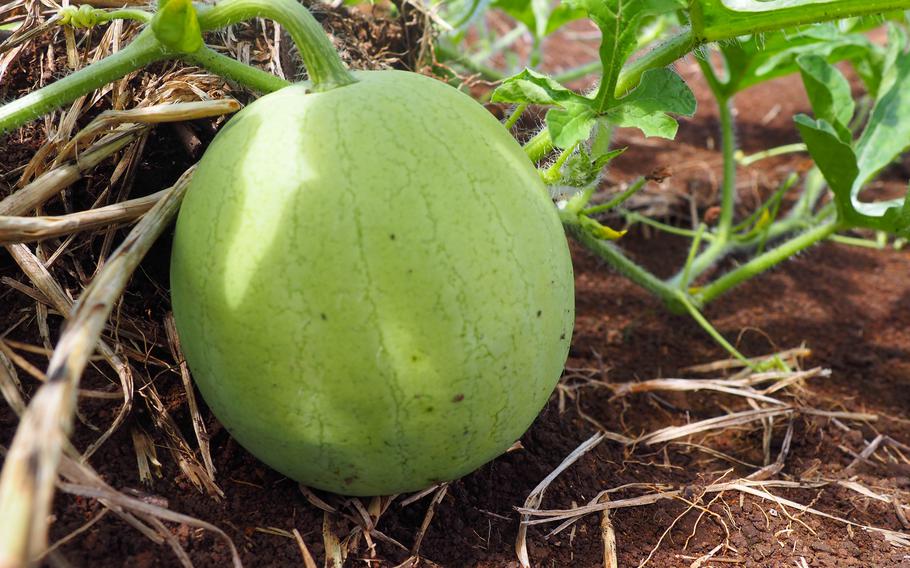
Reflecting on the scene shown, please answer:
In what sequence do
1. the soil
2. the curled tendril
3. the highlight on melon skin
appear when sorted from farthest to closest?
1. the curled tendril
2. the soil
3. the highlight on melon skin

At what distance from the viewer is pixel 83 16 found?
1.68m

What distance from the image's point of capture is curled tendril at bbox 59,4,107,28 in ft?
5.49

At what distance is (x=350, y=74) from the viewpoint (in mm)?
1523

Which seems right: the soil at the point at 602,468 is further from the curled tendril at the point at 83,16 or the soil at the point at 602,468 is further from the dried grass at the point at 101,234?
the curled tendril at the point at 83,16

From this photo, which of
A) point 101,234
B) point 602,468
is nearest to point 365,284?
point 101,234

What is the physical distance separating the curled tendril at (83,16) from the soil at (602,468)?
24 centimetres

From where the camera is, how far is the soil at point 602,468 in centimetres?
151

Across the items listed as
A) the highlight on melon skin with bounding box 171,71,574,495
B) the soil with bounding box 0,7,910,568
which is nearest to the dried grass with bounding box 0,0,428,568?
the soil with bounding box 0,7,910,568

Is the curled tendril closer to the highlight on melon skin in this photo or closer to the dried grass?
the dried grass

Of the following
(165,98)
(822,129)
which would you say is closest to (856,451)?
(822,129)

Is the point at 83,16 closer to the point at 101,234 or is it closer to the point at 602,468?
the point at 101,234

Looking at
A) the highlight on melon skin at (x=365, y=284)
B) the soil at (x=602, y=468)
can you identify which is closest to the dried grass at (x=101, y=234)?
the soil at (x=602, y=468)

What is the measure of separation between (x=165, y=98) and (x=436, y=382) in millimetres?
922

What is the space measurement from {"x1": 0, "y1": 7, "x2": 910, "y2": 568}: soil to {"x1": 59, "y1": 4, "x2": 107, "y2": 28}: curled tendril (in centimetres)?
24
